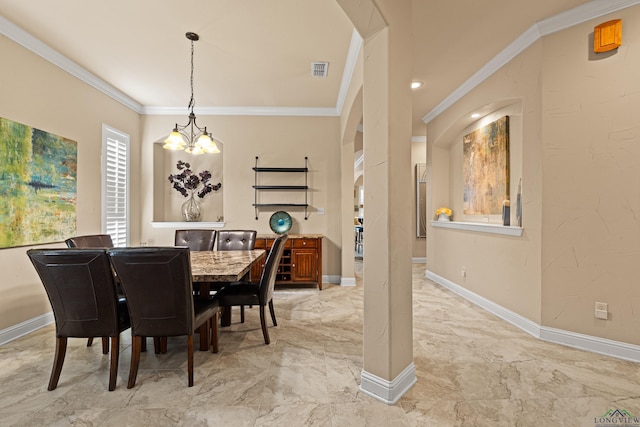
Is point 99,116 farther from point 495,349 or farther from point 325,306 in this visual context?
point 495,349

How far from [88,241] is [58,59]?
2062mm

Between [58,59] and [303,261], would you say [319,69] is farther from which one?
[58,59]

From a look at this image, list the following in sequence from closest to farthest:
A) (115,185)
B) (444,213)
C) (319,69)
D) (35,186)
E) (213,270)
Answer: (213,270), (35,186), (319,69), (115,185), (444,213)

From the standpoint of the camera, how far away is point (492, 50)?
3.05 m

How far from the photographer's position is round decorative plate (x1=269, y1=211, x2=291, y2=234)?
4.76 metres

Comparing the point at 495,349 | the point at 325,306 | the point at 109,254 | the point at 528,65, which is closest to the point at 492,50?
the point at 528,65

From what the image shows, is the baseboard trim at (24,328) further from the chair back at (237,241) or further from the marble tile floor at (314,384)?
the chair back at (237,241)

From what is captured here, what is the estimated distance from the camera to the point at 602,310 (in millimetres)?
2404

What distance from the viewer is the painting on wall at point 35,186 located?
2.71 meters

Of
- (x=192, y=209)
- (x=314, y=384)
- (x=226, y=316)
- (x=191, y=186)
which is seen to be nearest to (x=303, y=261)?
(x=226, y=316)

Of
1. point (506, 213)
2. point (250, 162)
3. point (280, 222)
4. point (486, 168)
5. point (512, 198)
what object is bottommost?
point (280, 222)

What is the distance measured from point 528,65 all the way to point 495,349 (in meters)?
2.60

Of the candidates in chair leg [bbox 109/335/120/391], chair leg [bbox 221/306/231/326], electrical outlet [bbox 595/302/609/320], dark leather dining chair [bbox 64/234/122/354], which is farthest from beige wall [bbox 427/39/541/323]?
dark leather dining chair [bbox 64/234/122/354]

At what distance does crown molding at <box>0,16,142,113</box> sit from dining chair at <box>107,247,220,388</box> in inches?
102
